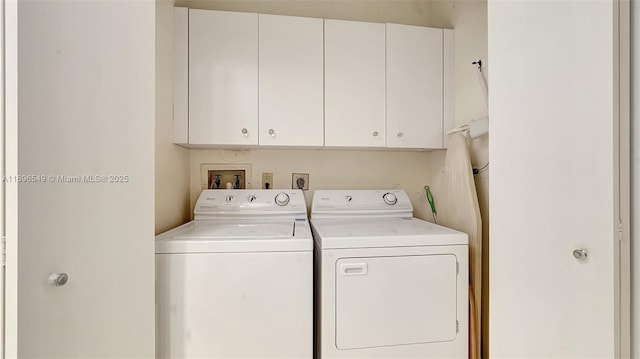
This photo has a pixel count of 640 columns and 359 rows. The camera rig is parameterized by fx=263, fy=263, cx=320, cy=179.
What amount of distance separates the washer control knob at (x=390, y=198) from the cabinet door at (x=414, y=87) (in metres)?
0.36

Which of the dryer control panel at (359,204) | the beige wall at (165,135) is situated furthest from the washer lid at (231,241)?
the dryer control panel at (359,204)

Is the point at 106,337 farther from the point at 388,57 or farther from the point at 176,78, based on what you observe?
the point at 388,57

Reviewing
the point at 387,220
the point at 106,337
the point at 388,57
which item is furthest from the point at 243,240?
the point at 388,57

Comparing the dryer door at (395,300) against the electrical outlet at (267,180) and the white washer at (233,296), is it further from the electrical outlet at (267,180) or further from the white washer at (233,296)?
the electrical outlet at (267,180)

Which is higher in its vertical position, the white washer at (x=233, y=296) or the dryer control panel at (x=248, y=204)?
the dryer control panel at (x=248, y=204)

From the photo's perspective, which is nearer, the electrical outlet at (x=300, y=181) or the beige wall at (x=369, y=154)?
the beige wall at (x=369, y=154)

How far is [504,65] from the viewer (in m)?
0.80

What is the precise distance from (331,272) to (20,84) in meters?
1.16

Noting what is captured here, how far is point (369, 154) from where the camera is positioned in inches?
79.0

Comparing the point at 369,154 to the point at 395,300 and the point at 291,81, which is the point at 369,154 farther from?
the point at 395,300

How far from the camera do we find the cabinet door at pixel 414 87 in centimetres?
170

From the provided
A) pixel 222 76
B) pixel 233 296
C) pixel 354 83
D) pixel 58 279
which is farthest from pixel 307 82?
pixel 58 279

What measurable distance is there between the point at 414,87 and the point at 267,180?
1.18m

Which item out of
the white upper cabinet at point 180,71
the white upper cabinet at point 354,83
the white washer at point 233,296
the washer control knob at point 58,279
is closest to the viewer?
the washer control knob at point 58,279
